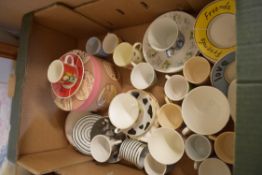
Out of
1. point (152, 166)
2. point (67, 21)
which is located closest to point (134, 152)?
point (152, 166)

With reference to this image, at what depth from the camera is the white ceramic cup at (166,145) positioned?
785mm

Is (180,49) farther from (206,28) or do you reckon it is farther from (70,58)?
(70,58)

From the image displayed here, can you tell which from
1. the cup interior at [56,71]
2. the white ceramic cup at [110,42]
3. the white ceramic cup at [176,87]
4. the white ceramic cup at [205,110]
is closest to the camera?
the white ceramic cup at [205,110]

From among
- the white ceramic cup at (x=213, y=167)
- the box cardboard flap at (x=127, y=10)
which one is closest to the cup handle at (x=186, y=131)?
the white ceramic cup at (x=213, y=167)

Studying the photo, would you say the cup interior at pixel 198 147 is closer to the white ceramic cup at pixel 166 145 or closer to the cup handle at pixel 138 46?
the white ceramic cup at pixel 166 145

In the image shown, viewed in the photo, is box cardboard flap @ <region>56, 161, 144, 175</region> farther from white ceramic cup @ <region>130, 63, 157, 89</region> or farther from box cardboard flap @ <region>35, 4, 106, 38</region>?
box cardboard flap @ <region>35, 4, 106, 38</region>

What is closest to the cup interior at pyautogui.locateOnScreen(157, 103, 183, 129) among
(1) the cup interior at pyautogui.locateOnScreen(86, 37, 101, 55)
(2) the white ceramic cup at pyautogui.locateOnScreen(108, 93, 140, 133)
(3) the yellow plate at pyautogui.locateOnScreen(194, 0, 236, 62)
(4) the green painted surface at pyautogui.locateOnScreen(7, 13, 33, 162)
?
(2) the white ceramic cup at pyautogui.locateOnScreen(108, 93, 140, 133)

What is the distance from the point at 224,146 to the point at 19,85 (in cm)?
91

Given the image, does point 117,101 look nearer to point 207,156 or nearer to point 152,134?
point 152,134

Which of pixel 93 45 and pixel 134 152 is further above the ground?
pixel 93 45

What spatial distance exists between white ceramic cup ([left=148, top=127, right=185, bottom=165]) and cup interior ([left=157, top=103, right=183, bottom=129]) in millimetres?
34

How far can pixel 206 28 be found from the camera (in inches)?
31.0

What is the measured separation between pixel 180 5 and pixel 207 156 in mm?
576

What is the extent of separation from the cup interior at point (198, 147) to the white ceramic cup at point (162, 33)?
1.19 ft
